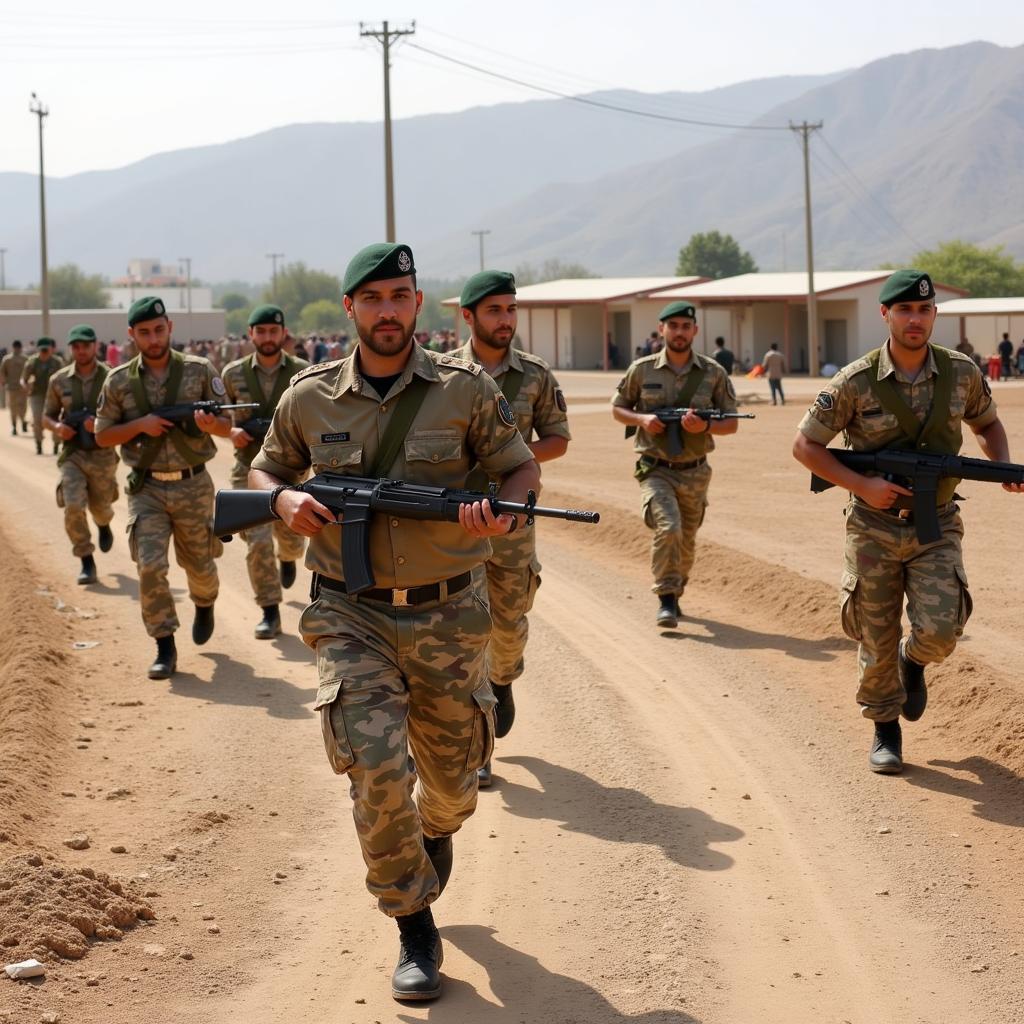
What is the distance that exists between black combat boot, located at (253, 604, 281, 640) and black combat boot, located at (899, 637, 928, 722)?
520cm

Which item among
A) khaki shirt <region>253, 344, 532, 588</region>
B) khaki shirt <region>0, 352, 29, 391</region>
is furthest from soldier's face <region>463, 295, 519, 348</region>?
khaki shirt <region>0, 352, 29, 391</region>

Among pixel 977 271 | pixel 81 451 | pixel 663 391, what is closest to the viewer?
pixel 663 391

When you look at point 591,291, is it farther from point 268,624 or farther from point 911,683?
point 911,683

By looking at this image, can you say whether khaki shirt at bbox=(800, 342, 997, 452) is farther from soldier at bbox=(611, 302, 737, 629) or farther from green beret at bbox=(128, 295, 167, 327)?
green beret at bbox=(128, 295, 167, 327)

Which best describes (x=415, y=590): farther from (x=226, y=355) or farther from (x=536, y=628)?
(x=226, y=355)

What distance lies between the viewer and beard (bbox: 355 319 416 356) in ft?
17.1

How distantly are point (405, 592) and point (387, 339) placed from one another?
86cm

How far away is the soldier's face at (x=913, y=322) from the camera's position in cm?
714

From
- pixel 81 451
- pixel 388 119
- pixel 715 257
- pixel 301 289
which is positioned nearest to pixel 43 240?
pixel 388 119

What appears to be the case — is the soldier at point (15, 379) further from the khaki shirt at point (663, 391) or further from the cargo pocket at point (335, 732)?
the cargo pocket at point (335, 732)

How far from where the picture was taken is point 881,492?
23.5ft

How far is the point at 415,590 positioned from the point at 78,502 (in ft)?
31.2

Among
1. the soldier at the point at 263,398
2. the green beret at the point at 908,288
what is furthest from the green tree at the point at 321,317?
the green beret at the point at 908,288

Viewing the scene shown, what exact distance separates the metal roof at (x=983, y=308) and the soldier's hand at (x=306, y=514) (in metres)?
50.7
